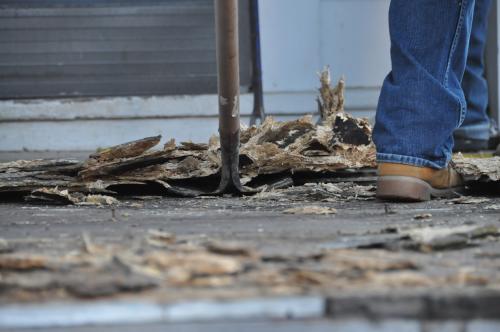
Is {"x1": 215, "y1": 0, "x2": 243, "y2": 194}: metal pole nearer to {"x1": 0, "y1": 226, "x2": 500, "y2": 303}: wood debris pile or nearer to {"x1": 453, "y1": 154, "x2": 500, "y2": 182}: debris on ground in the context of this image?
{"x1": 453, "y1": 154, "x2": 500, "y2": 182}: debris on ground

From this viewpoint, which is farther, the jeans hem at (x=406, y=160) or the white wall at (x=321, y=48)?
the white wall at (x=321, y=48)

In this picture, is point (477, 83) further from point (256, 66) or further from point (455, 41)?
point (455, 41)

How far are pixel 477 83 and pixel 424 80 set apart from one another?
135cm

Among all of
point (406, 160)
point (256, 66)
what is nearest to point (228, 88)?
point (406, 160)

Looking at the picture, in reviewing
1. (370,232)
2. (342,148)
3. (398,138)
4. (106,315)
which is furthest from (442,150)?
(106,315)

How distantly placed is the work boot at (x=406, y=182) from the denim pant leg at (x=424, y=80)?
20 millimetres

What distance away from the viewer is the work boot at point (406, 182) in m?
2.02

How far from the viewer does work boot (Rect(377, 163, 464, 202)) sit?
6.63ft

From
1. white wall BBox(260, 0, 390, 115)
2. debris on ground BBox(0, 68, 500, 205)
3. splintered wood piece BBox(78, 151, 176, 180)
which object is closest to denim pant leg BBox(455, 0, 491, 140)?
white wall BBox(260, 0, 390, 115)

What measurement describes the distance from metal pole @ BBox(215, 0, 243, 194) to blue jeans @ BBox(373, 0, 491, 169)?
14.9 inches

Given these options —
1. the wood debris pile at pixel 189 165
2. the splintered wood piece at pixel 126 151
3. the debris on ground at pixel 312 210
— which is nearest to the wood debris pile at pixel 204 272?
the debris on ground at pixel 312 210

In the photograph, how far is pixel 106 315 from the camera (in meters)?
0.92

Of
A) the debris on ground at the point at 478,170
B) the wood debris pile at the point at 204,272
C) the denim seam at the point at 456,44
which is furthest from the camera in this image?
the debris on ground at the point at 478,170

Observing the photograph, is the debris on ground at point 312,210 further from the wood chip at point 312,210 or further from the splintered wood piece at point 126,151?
the splintered wood piece at point 126,151
